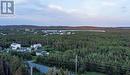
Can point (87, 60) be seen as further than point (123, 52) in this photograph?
No

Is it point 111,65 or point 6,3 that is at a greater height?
point 6,3

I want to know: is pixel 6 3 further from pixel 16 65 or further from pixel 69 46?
pixel 69 46

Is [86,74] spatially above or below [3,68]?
below

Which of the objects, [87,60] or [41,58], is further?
[41,58]

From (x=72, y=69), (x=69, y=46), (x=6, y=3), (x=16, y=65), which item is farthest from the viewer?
(x=69, y=46)

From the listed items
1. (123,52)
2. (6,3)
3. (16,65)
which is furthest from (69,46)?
(6,3)

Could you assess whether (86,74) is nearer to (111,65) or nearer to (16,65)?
(111,65)

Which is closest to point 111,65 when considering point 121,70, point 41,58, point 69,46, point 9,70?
point 121,70

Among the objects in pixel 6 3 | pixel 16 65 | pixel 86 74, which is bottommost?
pixel 86 74

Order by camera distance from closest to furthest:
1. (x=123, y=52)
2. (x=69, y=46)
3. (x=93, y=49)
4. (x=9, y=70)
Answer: (x=9, y=70) < (x=123, y=52) < (x=93, y=49) < (x=69, y=46)
